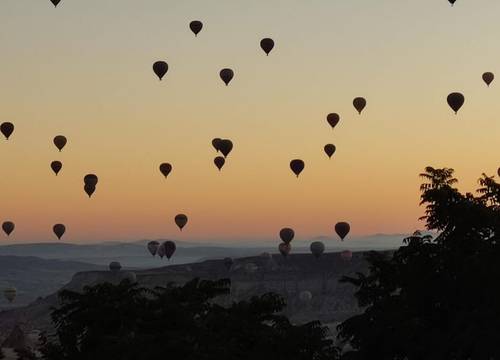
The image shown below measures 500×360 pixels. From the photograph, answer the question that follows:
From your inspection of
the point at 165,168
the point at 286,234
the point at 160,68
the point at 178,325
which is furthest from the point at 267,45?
the point at 178,325

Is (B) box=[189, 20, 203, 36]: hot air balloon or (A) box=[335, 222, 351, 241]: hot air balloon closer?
(B) box=[189, 20, 203, 36]: hot air balloon

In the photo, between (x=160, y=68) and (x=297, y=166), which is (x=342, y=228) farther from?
(x=160, y=68)

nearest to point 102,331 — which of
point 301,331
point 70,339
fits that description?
point 70,339

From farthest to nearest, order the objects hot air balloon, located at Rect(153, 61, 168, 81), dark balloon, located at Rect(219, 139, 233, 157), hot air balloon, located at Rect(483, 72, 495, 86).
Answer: dark balloon, located at Rect(219, 139, 233, 157) < hot air balloon, located at Rect(153, 61, 168, 81) < hot air balloon, located at Rect(483, 72, 495, 86)

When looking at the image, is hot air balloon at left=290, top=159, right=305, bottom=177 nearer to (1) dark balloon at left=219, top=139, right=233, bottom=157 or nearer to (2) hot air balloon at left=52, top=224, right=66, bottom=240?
(1) dark balloon at left=219, top=139, right=233, bottom=157

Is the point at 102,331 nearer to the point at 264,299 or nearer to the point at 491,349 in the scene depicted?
the point at 264,299

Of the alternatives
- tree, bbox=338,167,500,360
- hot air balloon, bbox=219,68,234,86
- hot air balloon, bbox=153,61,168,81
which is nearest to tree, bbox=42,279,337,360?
tree, bbox=338,167,500,360
